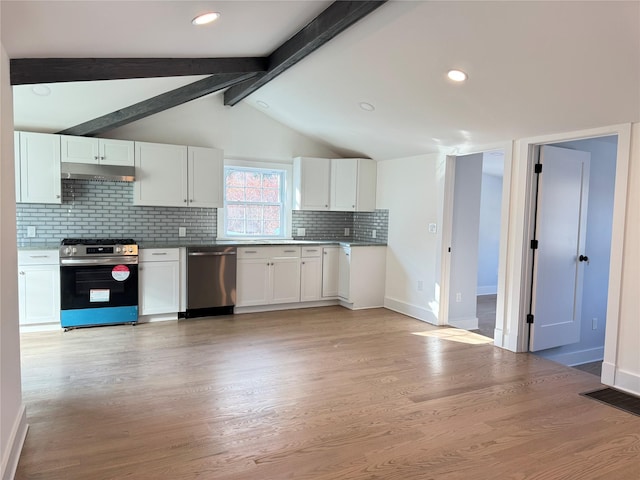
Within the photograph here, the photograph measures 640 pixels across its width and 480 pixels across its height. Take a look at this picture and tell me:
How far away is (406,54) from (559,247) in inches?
99.9

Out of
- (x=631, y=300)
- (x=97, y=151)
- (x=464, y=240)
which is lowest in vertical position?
(x=631, y=300)

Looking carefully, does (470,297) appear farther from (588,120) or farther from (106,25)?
(106,25)

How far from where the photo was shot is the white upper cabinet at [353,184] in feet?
20.2

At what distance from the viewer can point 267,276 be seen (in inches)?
222

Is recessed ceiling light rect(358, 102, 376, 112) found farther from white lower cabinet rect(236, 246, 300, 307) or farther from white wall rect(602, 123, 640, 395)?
white wall rect(602, 123, 640, 395)

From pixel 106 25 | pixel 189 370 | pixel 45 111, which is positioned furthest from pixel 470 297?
pixel 45 111

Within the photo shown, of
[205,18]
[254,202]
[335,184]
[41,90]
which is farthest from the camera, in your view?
[335,184]

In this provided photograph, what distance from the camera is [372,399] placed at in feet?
10.2

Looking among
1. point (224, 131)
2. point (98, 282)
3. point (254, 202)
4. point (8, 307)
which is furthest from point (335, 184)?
point (8, 307)

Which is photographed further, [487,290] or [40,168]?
[487,290]

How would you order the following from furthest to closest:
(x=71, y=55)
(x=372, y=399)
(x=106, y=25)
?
(x=372, y=399)
(x=71, y=55)
(x=106, y=25)

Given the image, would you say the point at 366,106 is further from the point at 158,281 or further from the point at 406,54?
the point at 158,281

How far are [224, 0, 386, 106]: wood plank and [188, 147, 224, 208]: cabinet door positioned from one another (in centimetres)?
141

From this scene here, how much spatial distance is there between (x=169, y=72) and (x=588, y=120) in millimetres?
3302
